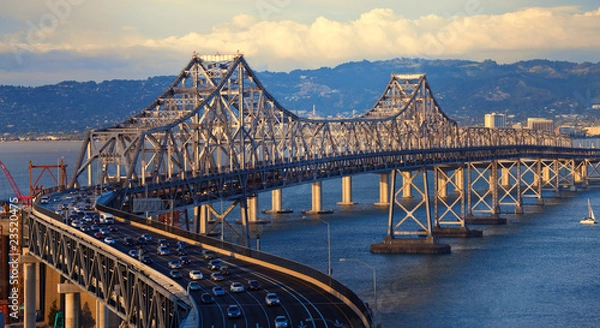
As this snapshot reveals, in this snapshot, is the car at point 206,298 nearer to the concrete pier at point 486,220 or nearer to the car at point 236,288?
the car at point 236,288

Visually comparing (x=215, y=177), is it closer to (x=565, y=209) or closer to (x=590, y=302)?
(x=590, y=302)

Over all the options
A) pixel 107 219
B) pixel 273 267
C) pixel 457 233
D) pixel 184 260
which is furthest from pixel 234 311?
pixel 457 233

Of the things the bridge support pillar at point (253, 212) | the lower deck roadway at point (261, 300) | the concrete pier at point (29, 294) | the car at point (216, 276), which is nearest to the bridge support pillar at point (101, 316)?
the lower deck roadway at point (261, 300)

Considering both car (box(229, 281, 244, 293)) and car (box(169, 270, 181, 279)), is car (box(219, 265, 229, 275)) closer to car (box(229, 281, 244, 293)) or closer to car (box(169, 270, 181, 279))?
car (box(169, 270, 181, 279))

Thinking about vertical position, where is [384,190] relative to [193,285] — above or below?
below

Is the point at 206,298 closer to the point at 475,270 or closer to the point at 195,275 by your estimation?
the point at 195,275
